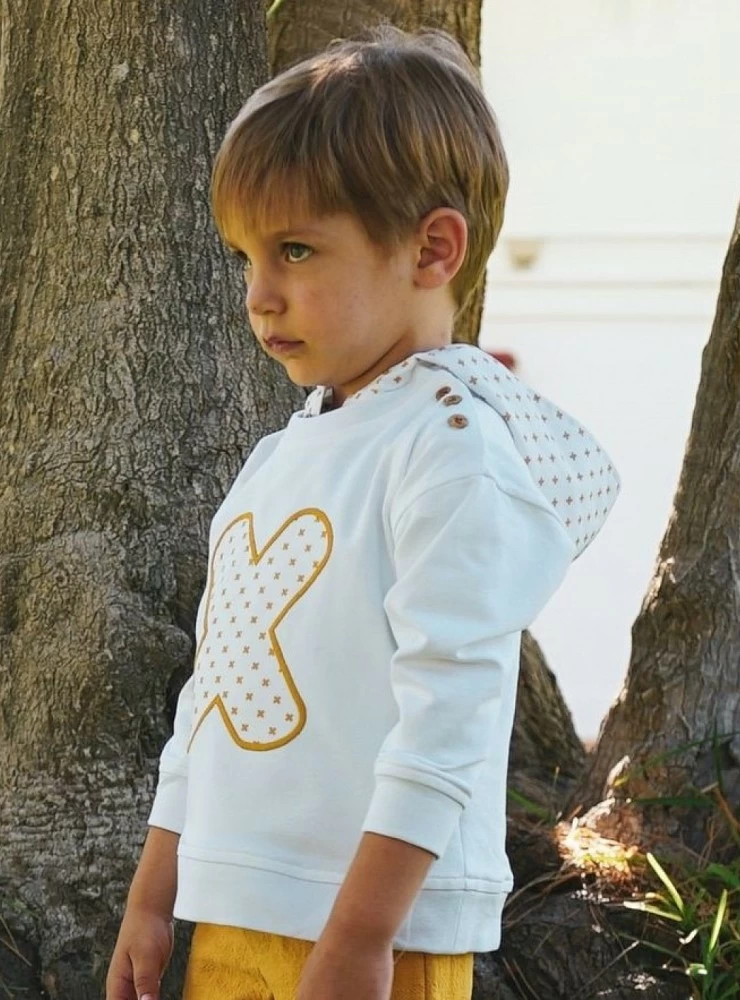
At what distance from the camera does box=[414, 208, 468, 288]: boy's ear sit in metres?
1.60

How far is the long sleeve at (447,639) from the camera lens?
1365mm

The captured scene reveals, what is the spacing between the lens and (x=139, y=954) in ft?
5.59

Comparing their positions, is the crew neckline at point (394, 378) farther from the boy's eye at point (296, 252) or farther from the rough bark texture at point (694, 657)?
the rough bark texture at point (694, 657)

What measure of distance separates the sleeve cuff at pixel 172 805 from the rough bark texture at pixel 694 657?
1.13 m

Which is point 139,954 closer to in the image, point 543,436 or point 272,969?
point 272,969

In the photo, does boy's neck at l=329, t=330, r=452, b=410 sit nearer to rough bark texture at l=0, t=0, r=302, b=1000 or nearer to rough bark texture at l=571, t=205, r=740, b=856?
rough bark texture at l=0, t=0, r=302, b=1000

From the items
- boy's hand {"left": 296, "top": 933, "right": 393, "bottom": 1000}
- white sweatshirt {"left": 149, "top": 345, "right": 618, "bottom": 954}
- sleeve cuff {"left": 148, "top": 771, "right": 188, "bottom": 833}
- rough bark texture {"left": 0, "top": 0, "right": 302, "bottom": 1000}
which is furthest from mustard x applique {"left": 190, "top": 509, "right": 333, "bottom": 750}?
rough bark texture {"left": 0, "top": 0, "right": 302, "bottom": 1000}

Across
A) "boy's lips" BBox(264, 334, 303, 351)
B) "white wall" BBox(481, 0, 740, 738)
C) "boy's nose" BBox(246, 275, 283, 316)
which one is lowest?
"white wall" BBox(481, 0, 740, 738)

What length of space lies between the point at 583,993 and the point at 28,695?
974 millimetres

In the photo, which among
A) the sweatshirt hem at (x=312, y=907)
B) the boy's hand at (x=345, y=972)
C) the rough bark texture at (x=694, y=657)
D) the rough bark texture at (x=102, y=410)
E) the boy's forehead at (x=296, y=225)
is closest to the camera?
the boy's hand at (x=345, y=972)

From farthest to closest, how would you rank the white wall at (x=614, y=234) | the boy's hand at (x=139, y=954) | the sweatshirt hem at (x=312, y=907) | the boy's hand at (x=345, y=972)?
the white wall at (x=614, y=234)
the boy's hand at (x=139, y=954)
the sweatshirt hem at (x=312, y=907)
the boy's hand at (x=345, y=972)

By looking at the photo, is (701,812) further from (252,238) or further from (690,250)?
(690,250)

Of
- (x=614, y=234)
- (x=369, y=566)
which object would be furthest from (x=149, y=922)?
(x=614, y=234)

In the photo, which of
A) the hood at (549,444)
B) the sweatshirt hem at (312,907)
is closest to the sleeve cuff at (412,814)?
the sweatshirt hem at (312,907)
